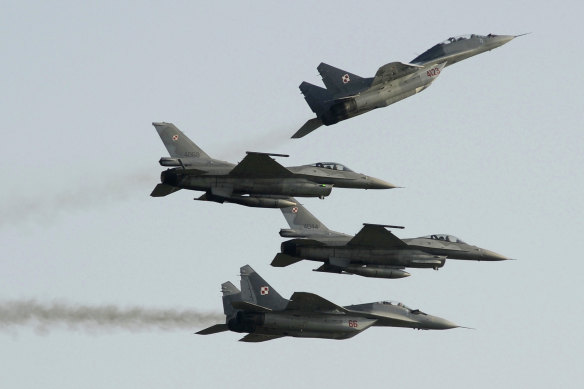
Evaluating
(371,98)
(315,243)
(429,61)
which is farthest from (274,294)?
(429,61)

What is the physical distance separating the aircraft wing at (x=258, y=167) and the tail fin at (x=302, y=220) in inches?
256

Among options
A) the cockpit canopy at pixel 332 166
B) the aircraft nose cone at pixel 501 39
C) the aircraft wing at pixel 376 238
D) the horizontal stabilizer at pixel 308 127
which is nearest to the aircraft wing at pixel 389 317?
the aircraft wing at pixel 376 238

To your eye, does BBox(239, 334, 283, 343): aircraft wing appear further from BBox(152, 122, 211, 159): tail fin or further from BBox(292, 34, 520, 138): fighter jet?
BBox(292, 34, 520, 138): fighter jet

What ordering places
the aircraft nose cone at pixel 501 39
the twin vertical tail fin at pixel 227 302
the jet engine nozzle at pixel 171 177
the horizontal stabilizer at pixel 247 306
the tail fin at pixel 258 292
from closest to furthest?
the jet engine nozzle at pixel 171 177, the horizontal stabilizer at pixel 247 306, the tail fin at pixel 258 292, the twin vertical tail fin at pixel 227 302, the aircraft nose cone at pixel 501 39

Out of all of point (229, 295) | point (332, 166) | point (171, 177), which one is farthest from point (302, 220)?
point (171, 177)

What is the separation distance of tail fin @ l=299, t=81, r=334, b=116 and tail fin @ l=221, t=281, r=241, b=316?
1193cm

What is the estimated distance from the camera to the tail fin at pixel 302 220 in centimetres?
7050

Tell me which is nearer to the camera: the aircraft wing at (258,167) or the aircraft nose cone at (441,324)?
the aircraft wing at (258,167)

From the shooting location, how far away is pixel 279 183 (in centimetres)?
6406

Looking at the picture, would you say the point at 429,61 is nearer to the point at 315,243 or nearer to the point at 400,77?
the point at 400,77

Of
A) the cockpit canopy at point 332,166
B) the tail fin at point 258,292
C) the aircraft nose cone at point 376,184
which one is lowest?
the tail fin at point 258,292

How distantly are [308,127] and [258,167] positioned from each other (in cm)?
732

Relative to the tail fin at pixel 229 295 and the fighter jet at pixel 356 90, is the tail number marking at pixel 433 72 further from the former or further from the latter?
the tail fin at pixel 229 295

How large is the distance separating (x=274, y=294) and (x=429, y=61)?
17388 mm
